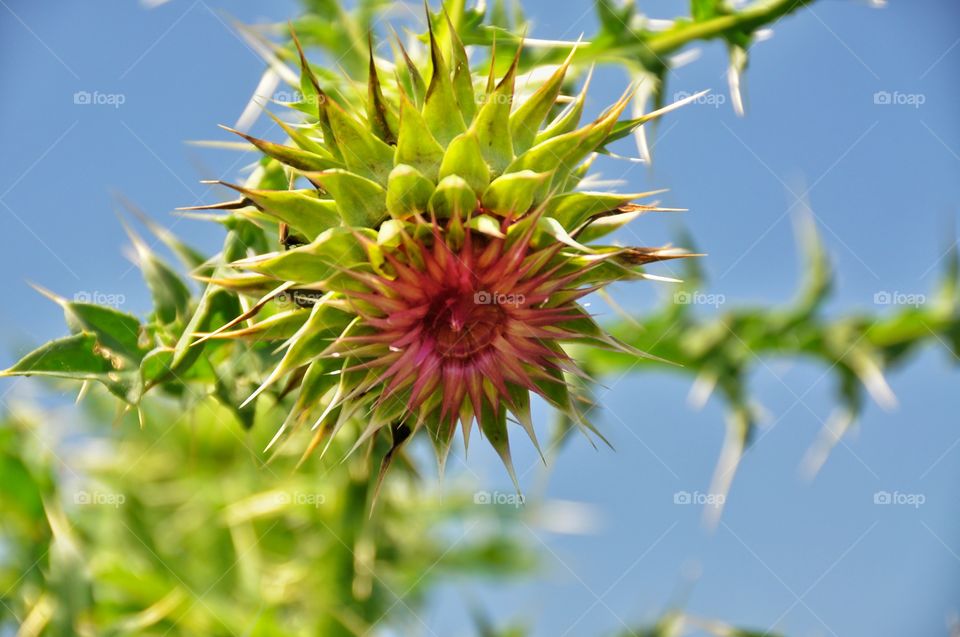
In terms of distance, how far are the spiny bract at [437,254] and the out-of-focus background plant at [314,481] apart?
0.48m

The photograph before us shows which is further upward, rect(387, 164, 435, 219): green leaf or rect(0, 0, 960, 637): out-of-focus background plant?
rect(387, 164, 435, 219): green leaf

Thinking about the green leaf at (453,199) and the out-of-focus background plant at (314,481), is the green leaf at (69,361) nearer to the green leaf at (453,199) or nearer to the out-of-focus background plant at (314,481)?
the out-of-focus background plant at (314,481)

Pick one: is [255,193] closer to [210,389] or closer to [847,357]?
[210,389]

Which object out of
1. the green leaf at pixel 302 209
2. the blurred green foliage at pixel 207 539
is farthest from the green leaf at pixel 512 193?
the blurred green foliage at pixel 207 539

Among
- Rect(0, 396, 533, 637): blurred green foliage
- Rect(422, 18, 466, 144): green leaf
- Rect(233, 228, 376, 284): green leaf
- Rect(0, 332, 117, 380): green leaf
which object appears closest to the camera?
Rect(233, 228, 376, 284): green leaf

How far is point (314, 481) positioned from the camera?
4355mm

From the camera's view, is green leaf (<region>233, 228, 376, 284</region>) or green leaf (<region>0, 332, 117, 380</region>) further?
green leaf (<region>0, 332, 117, 380</region>)

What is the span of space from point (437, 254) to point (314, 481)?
2.50 m

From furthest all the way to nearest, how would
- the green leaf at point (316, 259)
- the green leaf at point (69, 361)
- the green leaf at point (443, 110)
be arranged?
the green leaf at point (69, 361), the green leaf at point (443, 110), the green leaf at point (316, 259)

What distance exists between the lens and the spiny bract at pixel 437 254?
7.09ft

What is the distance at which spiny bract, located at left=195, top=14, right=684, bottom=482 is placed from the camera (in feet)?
7.09

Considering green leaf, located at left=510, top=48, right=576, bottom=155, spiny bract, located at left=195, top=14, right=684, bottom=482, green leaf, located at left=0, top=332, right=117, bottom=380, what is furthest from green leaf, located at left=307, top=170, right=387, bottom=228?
green leaf, located at left=0, top=332, right=117, bottom=380

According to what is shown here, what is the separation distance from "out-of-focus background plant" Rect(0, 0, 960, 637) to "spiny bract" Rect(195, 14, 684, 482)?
19.0 inches

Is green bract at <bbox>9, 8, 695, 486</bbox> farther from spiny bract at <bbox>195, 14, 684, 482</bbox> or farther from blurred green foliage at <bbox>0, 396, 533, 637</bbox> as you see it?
blurred green foliage at <bbox>0, 396, 533, 637</bbox>
